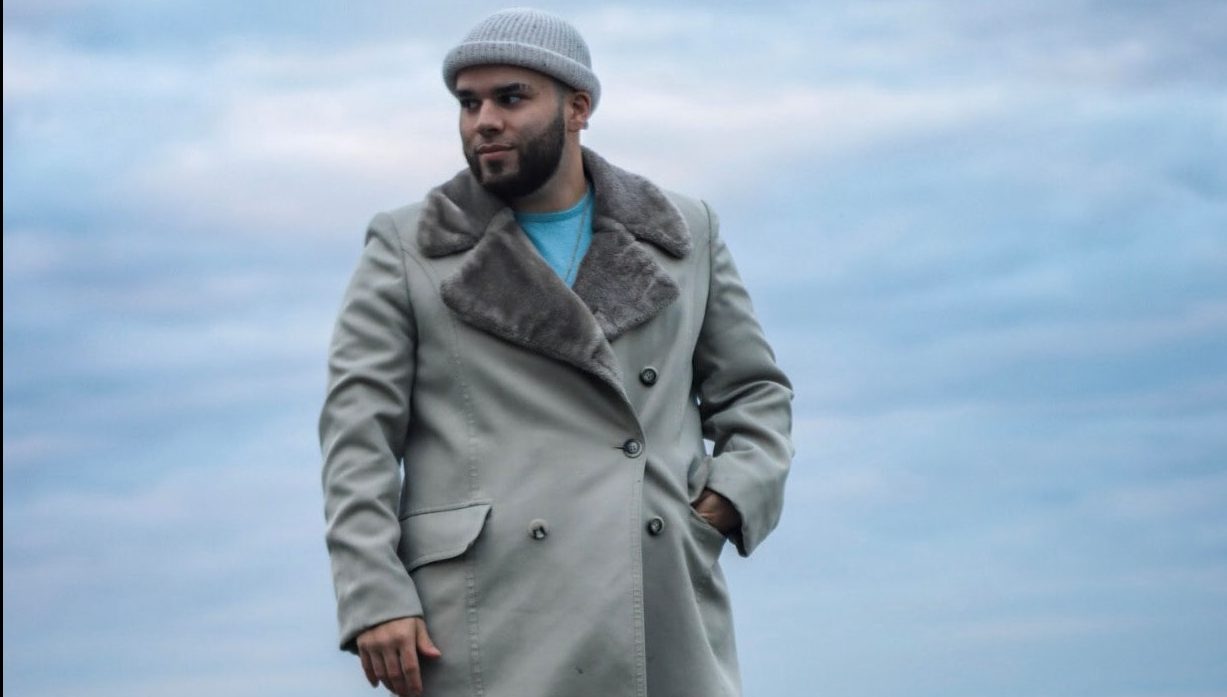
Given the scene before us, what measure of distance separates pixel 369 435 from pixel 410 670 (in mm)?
627

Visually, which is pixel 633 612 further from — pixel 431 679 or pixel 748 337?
pixel 748 337

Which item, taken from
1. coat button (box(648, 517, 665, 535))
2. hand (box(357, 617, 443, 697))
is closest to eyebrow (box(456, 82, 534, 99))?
coat button (box(648, 517, 665, 535))

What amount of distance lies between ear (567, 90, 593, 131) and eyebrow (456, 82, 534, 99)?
0.17 m

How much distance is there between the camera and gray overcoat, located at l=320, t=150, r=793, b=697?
6.54 m

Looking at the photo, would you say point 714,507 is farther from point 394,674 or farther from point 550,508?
point 394,674

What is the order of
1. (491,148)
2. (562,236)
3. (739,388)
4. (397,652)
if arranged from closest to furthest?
(397,652), (491,148), (562,236), (739,388)

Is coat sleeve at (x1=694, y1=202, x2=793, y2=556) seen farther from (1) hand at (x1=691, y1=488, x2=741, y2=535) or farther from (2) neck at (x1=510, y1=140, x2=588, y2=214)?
(2) neck at (x1=510, y1=140, x2=588, y2=214)

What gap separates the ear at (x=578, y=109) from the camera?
6.95 metres

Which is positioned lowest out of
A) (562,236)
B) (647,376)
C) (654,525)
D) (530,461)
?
(654,525)

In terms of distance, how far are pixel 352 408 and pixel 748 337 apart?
3.97 ft

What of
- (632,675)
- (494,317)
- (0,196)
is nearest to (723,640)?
(632,675)

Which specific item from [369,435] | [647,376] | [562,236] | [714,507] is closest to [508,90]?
[562,236]

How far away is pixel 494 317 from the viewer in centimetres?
672

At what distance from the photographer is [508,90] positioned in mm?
6797
